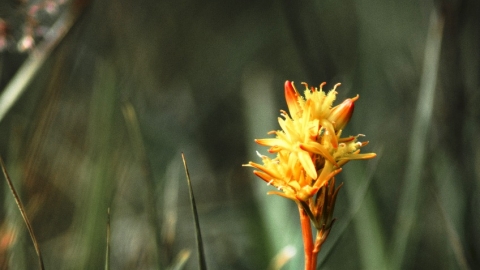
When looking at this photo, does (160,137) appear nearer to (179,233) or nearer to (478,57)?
(179,233)

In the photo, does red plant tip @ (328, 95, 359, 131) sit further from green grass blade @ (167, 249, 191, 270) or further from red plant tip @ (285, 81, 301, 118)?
green grass blade @ (167, 249, 191, 270)

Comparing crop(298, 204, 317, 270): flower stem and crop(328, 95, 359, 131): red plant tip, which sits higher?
crop(328, 95, 359, 131): red plant tip

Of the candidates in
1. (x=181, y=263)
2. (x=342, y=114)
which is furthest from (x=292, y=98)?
(x=181, y=263)

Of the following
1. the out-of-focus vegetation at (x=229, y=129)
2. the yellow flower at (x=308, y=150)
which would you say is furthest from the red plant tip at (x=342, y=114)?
the out-of-focus vegetation at (x=229, y=129)

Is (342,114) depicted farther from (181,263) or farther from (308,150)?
(181,263)

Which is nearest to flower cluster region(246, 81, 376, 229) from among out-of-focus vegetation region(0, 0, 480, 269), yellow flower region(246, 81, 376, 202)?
yellow flower region(246, 81, 376, 202)

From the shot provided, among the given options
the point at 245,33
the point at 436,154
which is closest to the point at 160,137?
the point at 245,33
